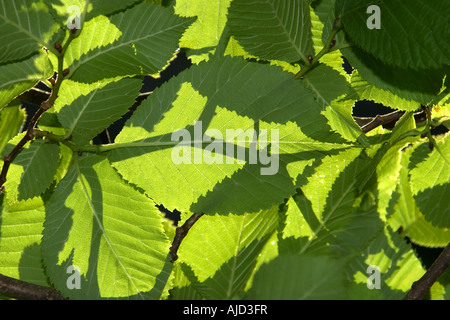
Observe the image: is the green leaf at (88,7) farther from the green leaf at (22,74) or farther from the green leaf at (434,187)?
the green leaf at (434,187)

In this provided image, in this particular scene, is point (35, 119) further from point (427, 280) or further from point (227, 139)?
point (427, 280)

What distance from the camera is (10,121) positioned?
1.24 ft

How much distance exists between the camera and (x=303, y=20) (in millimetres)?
305

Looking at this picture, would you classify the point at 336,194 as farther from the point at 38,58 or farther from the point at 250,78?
the point at 38,58

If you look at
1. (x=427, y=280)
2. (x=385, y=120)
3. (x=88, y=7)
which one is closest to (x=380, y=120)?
(x=385, y=120)

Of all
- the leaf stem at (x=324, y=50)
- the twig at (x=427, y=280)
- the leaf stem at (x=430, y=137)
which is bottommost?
the twig at (x=427, y=280)

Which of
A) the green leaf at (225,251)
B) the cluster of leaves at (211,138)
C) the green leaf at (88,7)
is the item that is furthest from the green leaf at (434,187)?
the green leaf at (88,7)

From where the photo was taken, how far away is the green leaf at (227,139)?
29 centimetres

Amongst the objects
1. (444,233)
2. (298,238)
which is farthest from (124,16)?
(444,233)

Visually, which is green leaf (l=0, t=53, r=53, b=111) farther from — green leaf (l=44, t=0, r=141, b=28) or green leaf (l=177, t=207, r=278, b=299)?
green leaf (l=177, t=207, r=278, b=299)

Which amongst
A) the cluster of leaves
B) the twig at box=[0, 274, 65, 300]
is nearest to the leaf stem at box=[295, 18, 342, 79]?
the cluster of leaves

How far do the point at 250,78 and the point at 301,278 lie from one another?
0.42ft

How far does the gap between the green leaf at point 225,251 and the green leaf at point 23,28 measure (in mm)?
153

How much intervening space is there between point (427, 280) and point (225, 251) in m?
0.13
